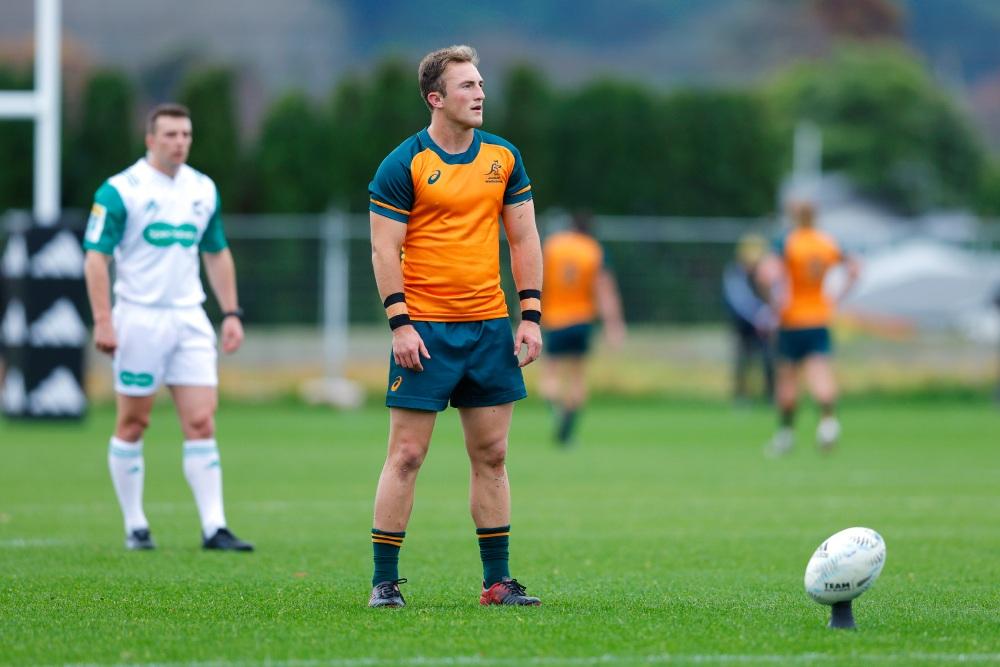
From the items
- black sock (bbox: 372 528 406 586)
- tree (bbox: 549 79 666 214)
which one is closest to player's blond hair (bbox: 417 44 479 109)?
black sock (bbox: 372 528 406 586)

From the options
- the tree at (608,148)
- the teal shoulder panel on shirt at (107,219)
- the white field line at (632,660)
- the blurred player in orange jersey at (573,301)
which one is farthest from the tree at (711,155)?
the white field line at (632,660)

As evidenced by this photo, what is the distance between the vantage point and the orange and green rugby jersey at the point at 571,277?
56.7ft

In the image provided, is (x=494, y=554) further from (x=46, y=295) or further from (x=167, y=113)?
(x=46, y=295)

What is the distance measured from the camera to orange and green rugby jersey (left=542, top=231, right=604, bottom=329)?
17.3 meters

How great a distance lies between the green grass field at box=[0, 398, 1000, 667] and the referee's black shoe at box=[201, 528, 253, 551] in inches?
4.5

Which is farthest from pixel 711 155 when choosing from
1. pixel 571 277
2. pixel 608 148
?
pixel 571 277

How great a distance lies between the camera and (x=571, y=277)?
56.7ft

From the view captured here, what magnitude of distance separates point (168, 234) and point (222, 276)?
0.44m

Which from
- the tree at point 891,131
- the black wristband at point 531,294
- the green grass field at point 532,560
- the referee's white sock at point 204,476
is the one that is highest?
the tree at point 891,131

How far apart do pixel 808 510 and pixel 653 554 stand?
2.54m

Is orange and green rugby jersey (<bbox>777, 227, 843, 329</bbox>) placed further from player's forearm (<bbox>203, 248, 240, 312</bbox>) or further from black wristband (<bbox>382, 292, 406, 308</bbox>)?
black wristband (<bbox>382, 292, 406, 308</bbox>)

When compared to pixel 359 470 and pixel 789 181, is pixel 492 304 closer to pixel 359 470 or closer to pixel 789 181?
pixel 359 470

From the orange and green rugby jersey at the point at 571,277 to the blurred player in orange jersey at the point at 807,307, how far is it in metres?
2.09

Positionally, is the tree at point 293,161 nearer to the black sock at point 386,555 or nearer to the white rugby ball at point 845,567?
the black sock at point 386,555
